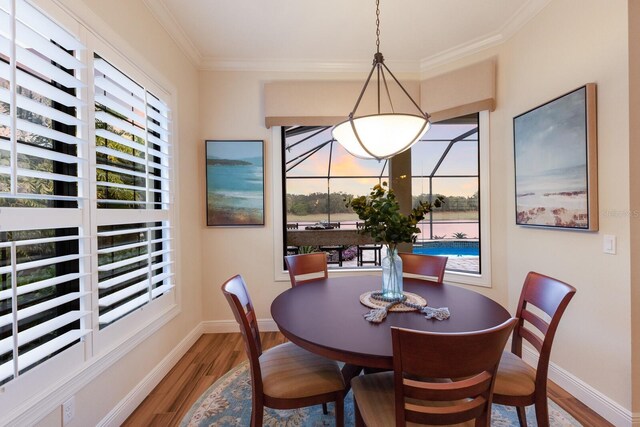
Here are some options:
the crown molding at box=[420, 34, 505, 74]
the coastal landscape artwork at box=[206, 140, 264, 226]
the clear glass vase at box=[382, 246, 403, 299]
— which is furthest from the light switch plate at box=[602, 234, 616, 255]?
the coastal landscape artwork at box=[206, 140, 264, 226]

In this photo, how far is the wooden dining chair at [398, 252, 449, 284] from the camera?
7.51 ft

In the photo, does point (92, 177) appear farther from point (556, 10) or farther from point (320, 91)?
point (556, 10)

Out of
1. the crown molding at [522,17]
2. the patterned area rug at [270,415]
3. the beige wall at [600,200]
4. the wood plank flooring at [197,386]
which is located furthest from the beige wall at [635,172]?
the crown molding at [522,17]

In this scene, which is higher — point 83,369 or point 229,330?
point 83,369

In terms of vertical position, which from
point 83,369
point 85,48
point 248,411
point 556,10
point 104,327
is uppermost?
point 556,10

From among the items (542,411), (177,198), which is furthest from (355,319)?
(177,198)

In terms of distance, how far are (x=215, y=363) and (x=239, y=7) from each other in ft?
9.41

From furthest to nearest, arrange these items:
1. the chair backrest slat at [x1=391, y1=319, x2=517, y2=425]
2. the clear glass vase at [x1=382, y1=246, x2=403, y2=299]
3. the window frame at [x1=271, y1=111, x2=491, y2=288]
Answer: the window frame at [x1=271, y1=111, x2=491, y2=288]
the clear glass vase at [x1=382, y1=246, x2=403, y2=299]
the chair backrest slat at [x1=391, y1=319, x2=517, y2=425]

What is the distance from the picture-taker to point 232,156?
3.03m

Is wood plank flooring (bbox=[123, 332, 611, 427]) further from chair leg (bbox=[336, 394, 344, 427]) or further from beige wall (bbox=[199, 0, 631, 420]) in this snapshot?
chair leg (bbox=[336, 394, 344, 427])

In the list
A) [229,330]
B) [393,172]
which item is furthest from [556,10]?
[229,330]

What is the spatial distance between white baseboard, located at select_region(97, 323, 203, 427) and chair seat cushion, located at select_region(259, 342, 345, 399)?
981mm

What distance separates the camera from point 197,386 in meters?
2.15

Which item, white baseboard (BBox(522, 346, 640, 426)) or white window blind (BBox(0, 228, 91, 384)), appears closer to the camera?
white window blind (BBox(0, 228, 91, 384))
